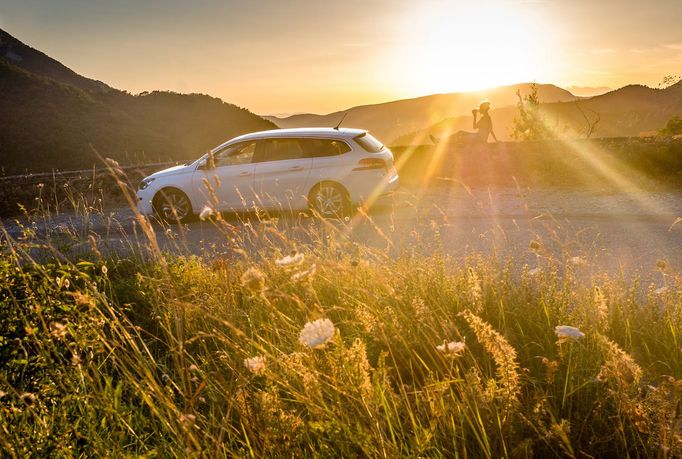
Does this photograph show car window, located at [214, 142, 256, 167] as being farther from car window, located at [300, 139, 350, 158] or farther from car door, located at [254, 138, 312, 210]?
car window, located at [300, 139, 350, 158]

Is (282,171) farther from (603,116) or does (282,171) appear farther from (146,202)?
(603,116)

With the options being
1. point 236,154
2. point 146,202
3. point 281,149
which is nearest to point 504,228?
point 281,149

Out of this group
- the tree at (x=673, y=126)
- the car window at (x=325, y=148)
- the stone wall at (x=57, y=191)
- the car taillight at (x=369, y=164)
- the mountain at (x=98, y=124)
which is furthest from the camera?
the mountain at (x=98, y=124)

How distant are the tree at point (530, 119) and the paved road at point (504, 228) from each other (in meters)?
8.39

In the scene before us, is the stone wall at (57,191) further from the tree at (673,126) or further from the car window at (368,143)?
the tree at (673,126)

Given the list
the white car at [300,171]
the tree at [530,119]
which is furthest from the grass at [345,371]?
the tree at [530,119]

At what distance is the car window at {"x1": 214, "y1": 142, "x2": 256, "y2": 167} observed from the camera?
10.5 meters

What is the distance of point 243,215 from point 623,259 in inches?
267

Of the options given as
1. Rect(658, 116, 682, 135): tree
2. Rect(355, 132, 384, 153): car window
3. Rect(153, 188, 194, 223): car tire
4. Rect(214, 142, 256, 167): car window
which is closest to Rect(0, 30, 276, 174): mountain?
Rect(153, 188, 194, 223): car tire

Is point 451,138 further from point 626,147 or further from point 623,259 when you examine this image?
point 623,259

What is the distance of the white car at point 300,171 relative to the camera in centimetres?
1001

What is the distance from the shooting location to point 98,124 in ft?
89.5

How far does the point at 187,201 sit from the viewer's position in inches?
424

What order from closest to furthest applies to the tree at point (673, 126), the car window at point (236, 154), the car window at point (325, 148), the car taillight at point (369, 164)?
the car taillight at point (369, 164), the car window at point (325, 148), the car window at point (236, 154), the tree at point (673, 126)
